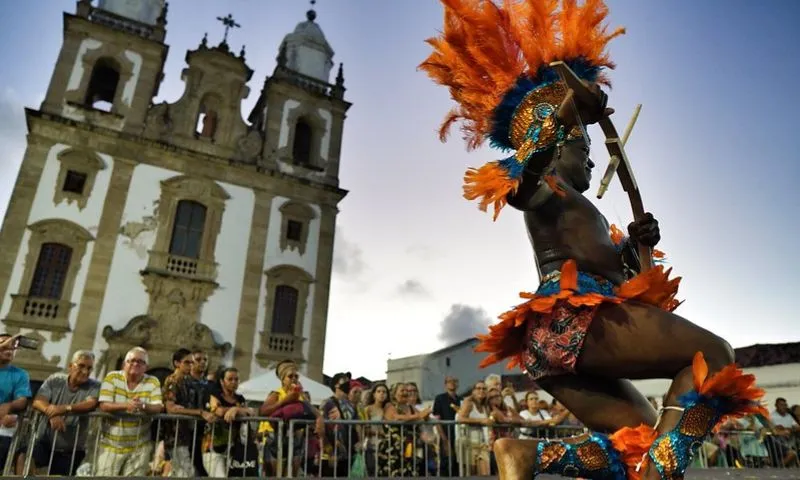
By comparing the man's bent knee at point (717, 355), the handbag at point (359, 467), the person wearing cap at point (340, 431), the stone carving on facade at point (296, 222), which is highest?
the stone carving on facade at point (296, 222)

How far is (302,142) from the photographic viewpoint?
2259 centimetres

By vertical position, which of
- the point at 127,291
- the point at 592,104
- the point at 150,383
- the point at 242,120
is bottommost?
the point at 150,383

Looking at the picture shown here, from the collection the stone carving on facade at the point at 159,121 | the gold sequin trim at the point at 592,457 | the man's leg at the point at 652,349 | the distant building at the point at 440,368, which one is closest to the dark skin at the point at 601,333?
the man's leg at the point at 652,349

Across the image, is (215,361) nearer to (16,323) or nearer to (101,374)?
(101,374)

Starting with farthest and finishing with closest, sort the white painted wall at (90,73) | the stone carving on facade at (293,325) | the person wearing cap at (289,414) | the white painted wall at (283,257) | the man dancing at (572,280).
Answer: the white painted wall at (283,257)
the white painted wall at (90,73)
the stone carving on facade at (293,325)
the person wearing cap at (289,414)
the man dancing at (572,280)

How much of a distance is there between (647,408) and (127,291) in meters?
17.2

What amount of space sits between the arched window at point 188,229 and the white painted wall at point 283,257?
2331mm

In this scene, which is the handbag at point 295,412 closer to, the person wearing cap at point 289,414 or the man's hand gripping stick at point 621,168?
the person wearing cap at point 289,414

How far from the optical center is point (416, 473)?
6.66 metres

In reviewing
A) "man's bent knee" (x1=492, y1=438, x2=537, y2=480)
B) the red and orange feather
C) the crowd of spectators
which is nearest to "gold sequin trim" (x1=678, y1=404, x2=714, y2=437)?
"man's bent knee" (x1=492, y1=438, x2=537, y2=480)

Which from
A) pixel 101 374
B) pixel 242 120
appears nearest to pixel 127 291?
pixel 101 374

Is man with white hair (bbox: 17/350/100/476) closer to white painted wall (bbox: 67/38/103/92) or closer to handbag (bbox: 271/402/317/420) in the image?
handbag (bbox: 271/402/317/420)

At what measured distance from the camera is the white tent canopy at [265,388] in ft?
37.9

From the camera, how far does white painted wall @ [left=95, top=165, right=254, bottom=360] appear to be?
16422 millimetres
